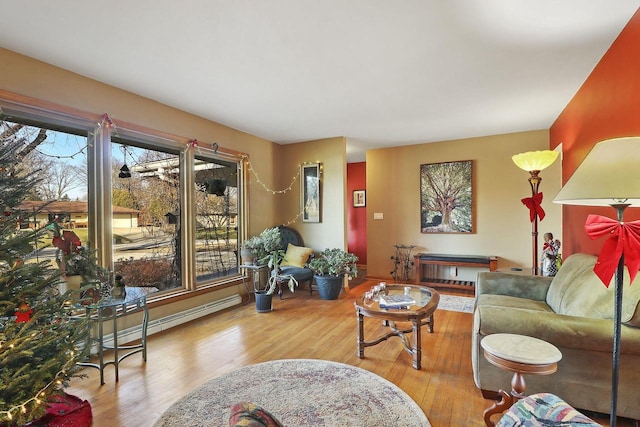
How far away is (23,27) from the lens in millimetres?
2061

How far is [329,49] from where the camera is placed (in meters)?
2.37

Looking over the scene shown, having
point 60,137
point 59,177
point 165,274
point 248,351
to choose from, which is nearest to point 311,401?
point 248,351

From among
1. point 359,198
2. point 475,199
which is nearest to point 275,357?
point 475,199

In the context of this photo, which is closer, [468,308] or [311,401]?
[311,401]

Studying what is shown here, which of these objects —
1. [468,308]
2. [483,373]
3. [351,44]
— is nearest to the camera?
[483,373]

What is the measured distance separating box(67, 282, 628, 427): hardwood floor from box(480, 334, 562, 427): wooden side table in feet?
0.97

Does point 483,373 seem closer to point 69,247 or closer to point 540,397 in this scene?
point 540,397

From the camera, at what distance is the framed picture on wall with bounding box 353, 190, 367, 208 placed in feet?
23.9

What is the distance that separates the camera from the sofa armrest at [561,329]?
67.2 inches

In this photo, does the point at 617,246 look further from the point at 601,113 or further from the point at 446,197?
the point at 446,197

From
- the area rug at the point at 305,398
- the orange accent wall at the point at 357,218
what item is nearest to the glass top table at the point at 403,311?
the area rug at the point at 305,398

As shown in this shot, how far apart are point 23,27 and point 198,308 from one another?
3.05 metres

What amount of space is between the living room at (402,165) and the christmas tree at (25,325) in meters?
0.57

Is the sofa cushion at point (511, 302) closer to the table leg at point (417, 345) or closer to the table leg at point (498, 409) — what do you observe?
the table leg at point (417, 345)
